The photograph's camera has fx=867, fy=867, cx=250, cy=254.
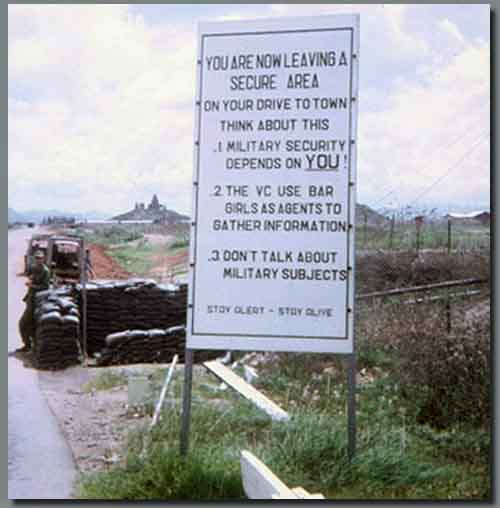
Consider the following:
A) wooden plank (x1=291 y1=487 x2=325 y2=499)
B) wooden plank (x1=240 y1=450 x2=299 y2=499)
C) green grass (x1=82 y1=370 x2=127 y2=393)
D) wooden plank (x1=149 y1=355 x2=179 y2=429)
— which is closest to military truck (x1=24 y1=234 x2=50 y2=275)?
green grass (x1=82 y1=370 x2=127 y2=393)

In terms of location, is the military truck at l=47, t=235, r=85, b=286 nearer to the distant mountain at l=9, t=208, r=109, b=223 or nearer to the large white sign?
the distant mountain at l=9, t=208, r=109, b=223

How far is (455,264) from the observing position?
5.77m

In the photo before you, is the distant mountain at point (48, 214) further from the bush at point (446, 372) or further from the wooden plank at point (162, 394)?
the bush at point (446, 372)

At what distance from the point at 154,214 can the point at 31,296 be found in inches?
38.9

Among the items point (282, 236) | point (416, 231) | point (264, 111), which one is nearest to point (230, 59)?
point (264, 111)

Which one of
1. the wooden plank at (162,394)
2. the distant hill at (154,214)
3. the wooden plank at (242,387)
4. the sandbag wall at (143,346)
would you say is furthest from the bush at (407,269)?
the wooden plank at (162,394)

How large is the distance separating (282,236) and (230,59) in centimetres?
110

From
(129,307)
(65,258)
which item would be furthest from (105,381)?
(65,258)

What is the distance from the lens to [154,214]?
5.66 m

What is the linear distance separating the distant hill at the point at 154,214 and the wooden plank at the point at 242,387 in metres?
1.05

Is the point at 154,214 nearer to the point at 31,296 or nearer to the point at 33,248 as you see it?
the point at 33,248

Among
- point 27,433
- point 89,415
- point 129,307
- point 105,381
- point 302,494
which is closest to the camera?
point 302,494

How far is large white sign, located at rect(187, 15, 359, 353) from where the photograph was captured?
16.6 feet

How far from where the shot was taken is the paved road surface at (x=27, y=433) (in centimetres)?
529
